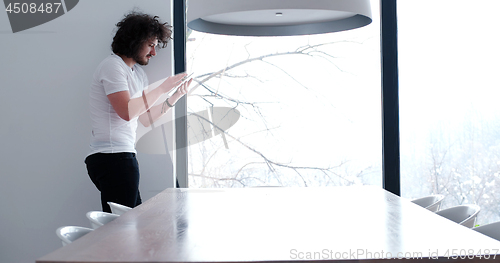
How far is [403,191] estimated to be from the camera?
12.7 ft

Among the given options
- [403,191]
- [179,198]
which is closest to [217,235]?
[179,198]

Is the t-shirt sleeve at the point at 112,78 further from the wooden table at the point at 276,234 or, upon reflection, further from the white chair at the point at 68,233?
the white chair at the point at 68,233

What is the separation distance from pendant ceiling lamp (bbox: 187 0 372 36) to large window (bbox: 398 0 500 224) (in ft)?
5.31

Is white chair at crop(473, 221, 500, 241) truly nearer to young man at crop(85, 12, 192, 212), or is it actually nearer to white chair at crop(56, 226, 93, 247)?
white chair at crop(56, 226, 93, 247)

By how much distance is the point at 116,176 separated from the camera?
2963mm

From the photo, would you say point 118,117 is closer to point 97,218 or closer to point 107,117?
point 107,117

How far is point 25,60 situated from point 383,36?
299 centimetres

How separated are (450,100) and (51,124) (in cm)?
337

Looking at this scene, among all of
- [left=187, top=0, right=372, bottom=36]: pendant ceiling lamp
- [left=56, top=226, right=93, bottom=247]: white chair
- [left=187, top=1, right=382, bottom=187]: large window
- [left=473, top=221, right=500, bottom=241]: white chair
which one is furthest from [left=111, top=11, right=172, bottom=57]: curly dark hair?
[left=473, top=221, right=500, bottom=241]: white chair

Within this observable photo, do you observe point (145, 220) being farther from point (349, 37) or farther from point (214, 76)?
point (349, 37)

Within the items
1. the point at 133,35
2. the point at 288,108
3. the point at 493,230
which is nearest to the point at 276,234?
the point at 493,230

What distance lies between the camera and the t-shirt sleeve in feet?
9.48

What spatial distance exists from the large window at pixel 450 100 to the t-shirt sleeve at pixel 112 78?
7.69 feet

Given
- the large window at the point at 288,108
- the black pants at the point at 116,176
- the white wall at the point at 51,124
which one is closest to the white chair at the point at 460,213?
the large window at the point at 288,108
